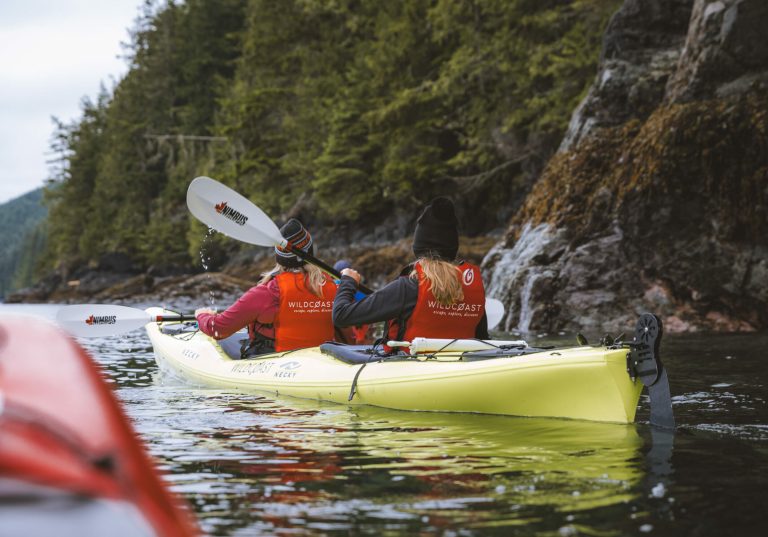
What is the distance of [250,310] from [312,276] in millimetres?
506

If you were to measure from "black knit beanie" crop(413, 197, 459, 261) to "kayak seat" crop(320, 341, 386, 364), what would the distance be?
2.40ft

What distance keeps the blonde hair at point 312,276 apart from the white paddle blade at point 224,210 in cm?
72

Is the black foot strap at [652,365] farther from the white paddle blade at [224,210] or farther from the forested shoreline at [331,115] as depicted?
the forested shoreline at [331,115]

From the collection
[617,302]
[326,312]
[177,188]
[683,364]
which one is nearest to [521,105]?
[617,302]

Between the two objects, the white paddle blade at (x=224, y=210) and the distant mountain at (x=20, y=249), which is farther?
the distant mountain at (x=20, y=249)

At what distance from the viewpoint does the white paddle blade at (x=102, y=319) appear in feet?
24.5

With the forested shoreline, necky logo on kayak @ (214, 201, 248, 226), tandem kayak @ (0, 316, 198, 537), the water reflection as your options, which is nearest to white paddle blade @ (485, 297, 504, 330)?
the water reflection

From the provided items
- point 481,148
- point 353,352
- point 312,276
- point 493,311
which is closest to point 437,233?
point 353,352

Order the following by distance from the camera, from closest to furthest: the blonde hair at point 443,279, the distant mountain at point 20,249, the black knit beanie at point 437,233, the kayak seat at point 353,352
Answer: the blonde hair at point 443,279
the black knit beanie at point 437,233
the kayak seat at point 353,352
the distant mountain at point 20,249

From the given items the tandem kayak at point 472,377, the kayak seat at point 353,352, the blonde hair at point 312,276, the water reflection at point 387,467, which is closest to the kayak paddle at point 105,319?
→ the tandem kayak at point 472,377

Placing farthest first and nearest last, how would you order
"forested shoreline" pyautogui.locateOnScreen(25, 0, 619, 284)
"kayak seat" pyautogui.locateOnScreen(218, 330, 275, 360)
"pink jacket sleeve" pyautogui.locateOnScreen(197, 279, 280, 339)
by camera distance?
"forested shoreline" pyautogui.locateOnScreen(25, 0, 619, 284) → "kayak seat" pyautogui.locateOnScreen(218, 330, 275, 360) → "pink jacket sleeve" pyautogui.locateOnScreen(197, 279, 280, 339)

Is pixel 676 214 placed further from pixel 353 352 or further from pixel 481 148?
pixel 481 148

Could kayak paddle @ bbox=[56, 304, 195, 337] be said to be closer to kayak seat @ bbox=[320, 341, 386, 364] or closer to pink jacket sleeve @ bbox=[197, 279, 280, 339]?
pink jacket sleeve @ bbox=[197, 279, 280, 339]

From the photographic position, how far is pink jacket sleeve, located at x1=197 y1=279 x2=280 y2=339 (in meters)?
5.84
